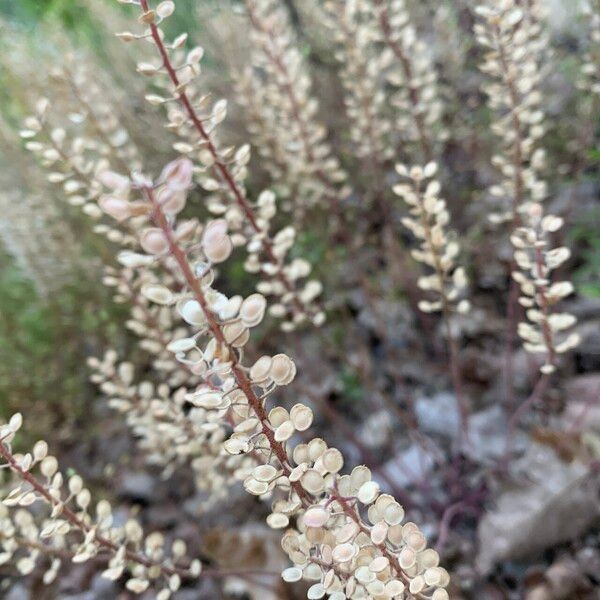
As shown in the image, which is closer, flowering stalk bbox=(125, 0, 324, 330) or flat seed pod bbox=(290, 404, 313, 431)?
flat seed pod bbox=(290, 404, 313, 431)

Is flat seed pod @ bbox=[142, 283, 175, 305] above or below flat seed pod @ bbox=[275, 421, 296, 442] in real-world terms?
above

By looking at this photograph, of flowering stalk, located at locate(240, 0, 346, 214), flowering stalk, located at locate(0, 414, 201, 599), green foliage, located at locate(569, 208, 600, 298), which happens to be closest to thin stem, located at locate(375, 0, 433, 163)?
flowering stalk, located at locate(240, 0, 346, 214)

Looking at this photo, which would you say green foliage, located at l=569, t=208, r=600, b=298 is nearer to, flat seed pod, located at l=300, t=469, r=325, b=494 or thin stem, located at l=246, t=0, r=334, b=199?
thin stem, located at l=246, t=0, r=334, b=199

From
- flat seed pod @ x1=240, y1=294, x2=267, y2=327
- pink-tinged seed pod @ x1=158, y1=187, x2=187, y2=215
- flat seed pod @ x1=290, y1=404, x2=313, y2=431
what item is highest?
pink-tinged seed pod @ x1=158, y1=187, x2=187, y2=215

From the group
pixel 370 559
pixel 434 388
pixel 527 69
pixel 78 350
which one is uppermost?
pixel 527 69

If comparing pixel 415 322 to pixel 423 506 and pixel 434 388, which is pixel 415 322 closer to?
pixel 434 388

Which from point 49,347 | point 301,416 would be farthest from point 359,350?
point 301,416

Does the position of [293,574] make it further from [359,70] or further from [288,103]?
[359,70]

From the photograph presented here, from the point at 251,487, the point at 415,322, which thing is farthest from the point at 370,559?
the point at 415,322
